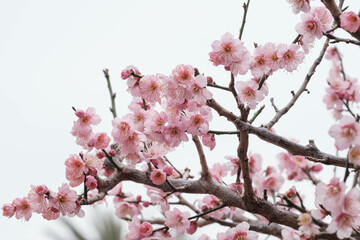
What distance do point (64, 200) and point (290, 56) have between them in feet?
3.61

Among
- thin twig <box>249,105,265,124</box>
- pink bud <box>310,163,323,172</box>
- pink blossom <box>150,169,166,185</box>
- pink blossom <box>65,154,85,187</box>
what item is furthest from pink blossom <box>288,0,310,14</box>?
pink bud <box>310,163,323,172</box>

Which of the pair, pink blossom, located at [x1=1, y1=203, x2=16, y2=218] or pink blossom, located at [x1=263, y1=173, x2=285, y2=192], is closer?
pink blossom, located at [x1=1, y1=203, x2=16, y2=218]

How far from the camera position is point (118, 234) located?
3.81 meters

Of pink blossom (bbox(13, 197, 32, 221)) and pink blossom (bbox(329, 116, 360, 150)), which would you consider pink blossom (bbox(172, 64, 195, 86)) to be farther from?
pink blossom (bbox(13, 197, 32, 221))

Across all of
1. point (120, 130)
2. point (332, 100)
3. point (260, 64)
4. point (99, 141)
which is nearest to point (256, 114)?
point (260, 64)

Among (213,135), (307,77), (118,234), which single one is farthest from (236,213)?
(118,234)

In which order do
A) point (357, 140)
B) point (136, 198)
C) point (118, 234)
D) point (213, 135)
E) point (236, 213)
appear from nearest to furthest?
point (357, 140) < point (213, 135) < point (236, 213) < point (136, 198) < point (118, 234)

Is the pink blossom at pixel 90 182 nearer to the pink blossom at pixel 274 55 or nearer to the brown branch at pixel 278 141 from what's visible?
the brown branch at pixel 278 141

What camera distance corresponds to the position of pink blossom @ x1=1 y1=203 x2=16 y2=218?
1715 mm

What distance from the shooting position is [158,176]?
1.74 m

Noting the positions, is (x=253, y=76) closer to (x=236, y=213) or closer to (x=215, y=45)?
(x=215, y=45)

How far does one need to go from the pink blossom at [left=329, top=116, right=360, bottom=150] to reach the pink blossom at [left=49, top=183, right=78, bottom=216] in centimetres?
101

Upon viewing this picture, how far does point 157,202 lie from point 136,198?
2.06 ft

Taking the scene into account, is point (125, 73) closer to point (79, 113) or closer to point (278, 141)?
point (79, 113)
